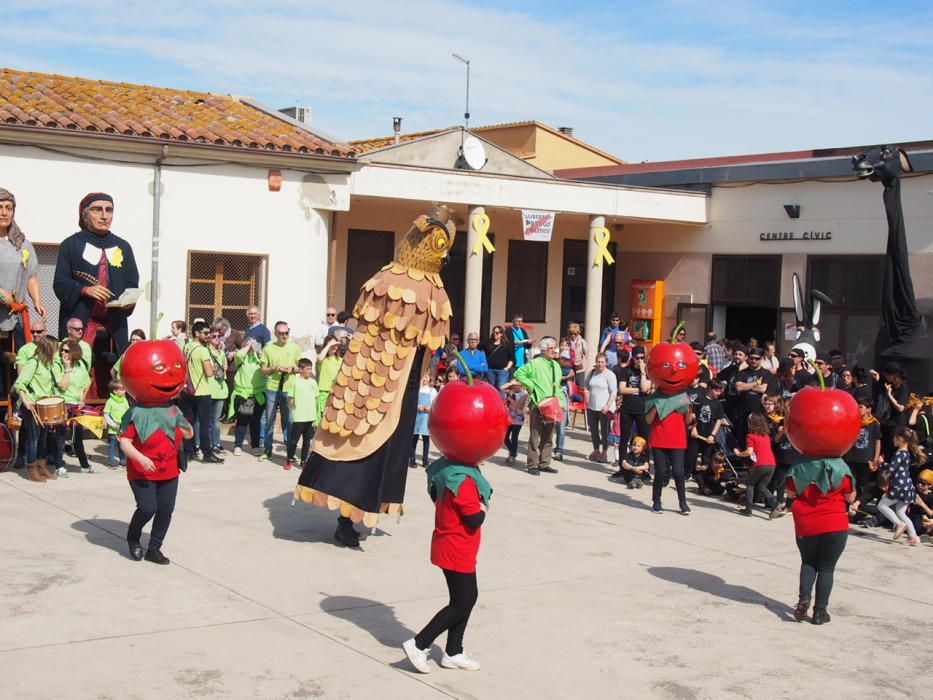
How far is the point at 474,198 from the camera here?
18656 mm

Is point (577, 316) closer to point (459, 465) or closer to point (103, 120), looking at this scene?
point (103, 120)

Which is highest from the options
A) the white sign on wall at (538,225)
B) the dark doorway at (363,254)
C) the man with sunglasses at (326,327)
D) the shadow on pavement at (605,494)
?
the white sign on wall at (538,225)

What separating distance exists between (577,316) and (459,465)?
1737 centimetres

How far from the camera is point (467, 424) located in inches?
233

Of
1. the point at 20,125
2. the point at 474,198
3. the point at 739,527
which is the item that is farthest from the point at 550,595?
the point at 474,198

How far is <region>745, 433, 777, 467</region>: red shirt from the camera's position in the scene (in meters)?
11.2

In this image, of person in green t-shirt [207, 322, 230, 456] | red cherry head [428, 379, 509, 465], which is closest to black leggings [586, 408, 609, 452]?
person in green t-shirt [207, 322, 230, 456]

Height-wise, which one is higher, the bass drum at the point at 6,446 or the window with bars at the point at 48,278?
the window with bars at the point at 48,278

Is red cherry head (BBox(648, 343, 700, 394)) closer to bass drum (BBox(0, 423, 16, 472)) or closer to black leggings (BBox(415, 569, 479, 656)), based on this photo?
black leggings (BBox(415, 569, 479, 656))

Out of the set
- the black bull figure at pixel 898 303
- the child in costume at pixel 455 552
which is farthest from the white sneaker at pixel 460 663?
the black bull figure at pixel 898 303

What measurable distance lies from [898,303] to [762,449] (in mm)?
2590

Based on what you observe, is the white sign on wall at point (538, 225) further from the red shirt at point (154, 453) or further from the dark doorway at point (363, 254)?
the red shirt at point (154, 453)

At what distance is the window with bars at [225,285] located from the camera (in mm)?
15539

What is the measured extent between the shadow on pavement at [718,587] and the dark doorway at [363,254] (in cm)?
1290
